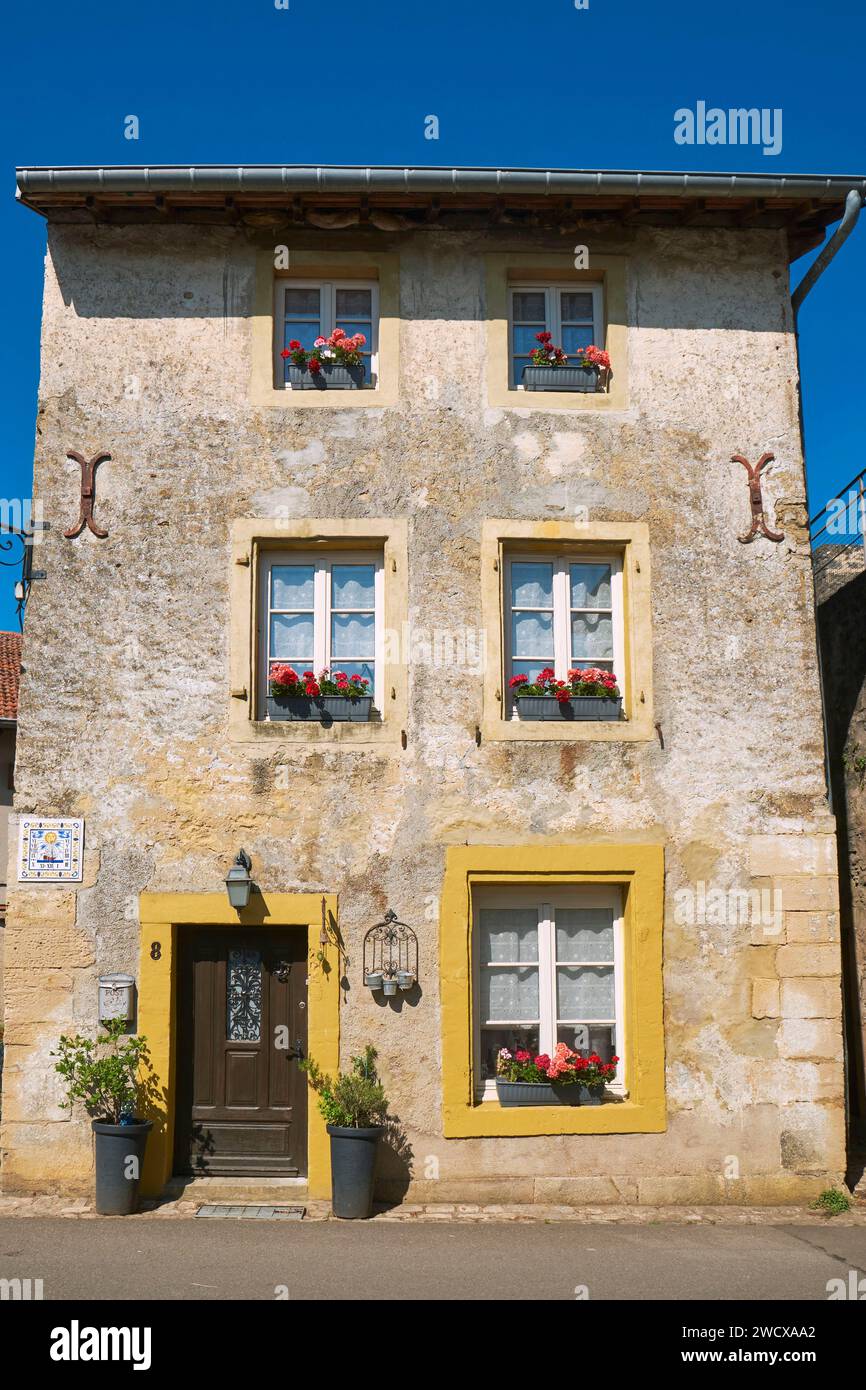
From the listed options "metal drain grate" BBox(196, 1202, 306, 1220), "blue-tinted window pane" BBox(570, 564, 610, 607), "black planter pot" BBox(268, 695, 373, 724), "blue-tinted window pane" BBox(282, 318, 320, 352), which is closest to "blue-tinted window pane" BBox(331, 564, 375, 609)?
"black planter pot" BBox(268, 695, 373, 724)

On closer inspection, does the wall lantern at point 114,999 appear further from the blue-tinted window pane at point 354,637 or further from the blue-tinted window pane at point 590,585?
the blue-tinted window pane at point 590,585

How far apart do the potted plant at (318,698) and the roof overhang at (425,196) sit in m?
3.68

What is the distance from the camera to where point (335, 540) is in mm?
9102

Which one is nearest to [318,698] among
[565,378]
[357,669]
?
[357,669]

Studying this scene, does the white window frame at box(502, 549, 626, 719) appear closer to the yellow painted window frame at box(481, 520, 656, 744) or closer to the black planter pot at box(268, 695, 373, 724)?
the yellow painted window frame at box(481, 520, 656, 744)

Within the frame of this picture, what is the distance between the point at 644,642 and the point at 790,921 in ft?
7.81

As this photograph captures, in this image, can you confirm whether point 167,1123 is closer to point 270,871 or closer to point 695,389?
point 270,871

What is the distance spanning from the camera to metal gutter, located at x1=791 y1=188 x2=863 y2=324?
30.2 feet

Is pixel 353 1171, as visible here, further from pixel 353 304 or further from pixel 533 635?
pixel 353 304

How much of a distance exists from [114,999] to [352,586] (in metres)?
3.57

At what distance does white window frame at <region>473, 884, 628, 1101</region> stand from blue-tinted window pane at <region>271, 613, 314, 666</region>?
2295 millimetres
